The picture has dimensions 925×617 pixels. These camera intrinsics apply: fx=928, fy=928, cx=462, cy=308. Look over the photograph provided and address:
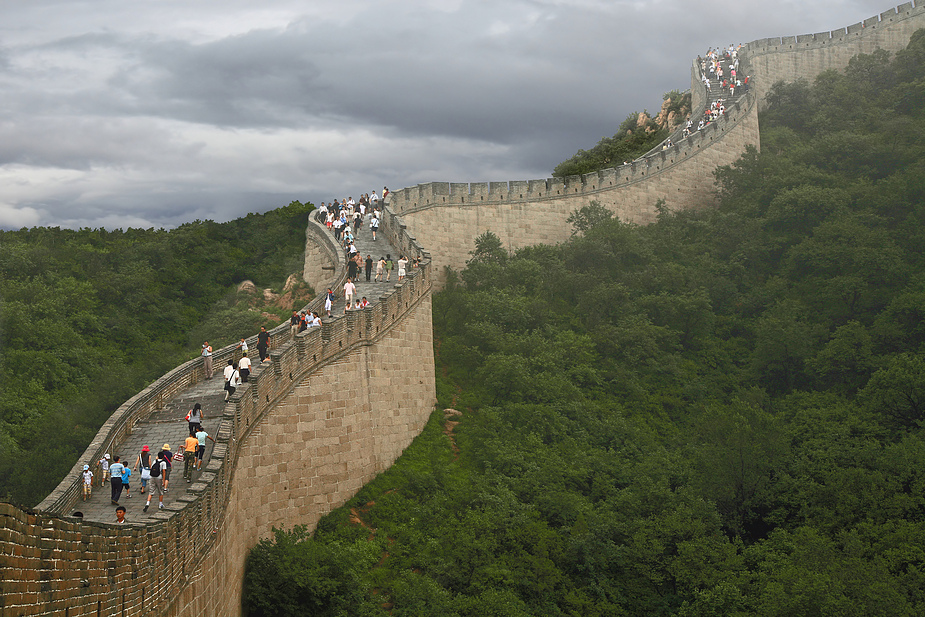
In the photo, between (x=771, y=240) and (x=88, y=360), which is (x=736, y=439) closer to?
(x=771, y=240)

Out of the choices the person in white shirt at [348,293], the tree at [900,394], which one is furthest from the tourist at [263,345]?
the tree at [900,394]

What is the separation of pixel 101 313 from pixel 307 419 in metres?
18.9

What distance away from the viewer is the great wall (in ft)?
31.9

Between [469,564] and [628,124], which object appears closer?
[469,564]

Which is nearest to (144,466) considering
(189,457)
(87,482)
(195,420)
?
(189,457)

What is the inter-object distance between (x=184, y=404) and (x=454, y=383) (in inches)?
452

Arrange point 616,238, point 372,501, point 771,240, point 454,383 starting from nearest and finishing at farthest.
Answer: point 372,501 < point 454,383 < point 616,238 < point 771,240

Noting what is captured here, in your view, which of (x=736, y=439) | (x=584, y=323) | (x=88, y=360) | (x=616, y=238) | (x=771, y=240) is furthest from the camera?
(x=771, y=240)

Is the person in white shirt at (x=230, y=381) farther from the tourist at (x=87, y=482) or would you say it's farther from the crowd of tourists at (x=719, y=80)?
the crowd of tourists at (x=719, y=80)

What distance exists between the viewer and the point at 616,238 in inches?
1551

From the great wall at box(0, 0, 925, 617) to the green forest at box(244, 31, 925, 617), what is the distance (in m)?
1.09

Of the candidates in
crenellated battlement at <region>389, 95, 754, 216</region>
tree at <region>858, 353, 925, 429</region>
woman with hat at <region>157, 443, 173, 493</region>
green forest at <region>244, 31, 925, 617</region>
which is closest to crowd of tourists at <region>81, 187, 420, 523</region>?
woman with hat at <region>157, 443, 173, 493</region>

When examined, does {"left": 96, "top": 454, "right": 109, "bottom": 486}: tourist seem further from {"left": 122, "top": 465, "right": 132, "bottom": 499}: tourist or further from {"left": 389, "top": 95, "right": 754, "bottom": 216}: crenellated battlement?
{"left": 389, "top": 95, "right": 754, "bottom": 216}: crenellated battlement

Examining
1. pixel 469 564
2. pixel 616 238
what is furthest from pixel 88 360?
pixel 616 238
